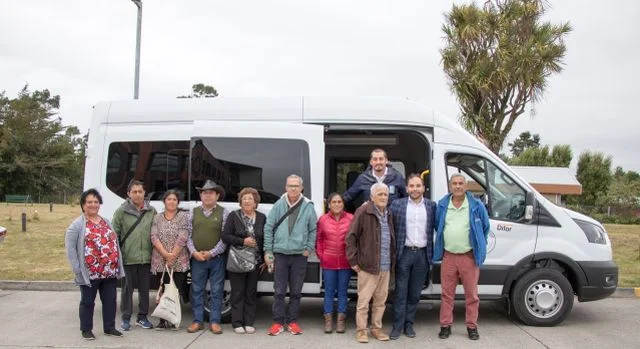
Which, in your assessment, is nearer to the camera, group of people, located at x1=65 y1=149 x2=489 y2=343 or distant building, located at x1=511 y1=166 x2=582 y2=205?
group of people, located at x1=65 y1=149 x2=489 y2=343

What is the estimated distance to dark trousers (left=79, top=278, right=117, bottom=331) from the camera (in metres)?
5.94

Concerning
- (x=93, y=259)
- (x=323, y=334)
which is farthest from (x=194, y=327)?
(x=323, y=334)

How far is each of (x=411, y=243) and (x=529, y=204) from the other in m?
1.58

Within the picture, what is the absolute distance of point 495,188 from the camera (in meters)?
6.63

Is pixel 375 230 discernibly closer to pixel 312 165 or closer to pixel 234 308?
pixel 312 165

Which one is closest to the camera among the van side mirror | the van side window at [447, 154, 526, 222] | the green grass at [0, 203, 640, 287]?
the van side mirror

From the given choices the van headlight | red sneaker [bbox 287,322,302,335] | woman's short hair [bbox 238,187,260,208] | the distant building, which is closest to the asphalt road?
red sneaker [bbox 287,322,302,335]

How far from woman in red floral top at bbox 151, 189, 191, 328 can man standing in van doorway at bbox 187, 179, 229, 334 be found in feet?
0.31

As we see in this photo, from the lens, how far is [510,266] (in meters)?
6.49

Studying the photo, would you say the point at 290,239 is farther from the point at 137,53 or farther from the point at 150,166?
the point at 137,53

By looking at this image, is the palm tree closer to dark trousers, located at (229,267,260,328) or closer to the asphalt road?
the asphalt road

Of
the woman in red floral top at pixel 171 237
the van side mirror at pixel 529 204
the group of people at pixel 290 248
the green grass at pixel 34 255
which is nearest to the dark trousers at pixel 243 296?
the group of people at pixel 290 248

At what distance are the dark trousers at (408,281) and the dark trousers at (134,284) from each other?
2827mm

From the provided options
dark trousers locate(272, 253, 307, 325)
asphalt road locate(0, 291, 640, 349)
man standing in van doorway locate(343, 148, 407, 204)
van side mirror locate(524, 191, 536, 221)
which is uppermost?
man standing in van doorway locate(343, 148, 407, 204)
